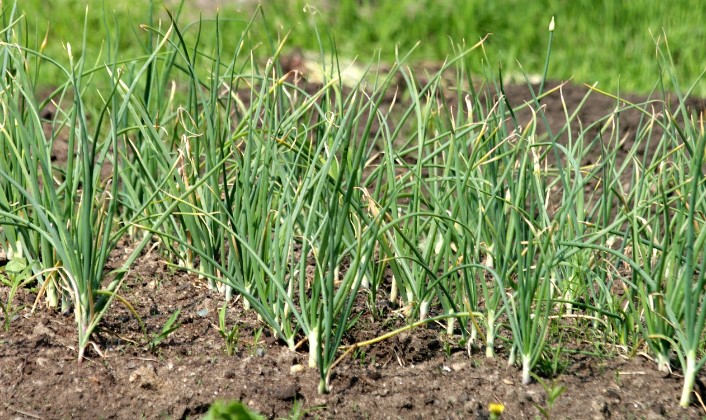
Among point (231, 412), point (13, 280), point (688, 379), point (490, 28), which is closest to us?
point (231, 412)

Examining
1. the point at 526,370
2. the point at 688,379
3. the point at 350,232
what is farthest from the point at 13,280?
the point at 688,379

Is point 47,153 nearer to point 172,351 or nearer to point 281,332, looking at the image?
point 172,351

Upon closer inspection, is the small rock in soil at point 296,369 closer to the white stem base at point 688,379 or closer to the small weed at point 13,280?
the small weed at point 13,280

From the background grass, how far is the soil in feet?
9.68

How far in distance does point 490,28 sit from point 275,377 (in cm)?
373

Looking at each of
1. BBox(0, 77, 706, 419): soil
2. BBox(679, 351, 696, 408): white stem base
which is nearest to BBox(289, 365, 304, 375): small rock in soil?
BBox(0, 77, 706, 419): soil

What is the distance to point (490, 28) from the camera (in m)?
5.51

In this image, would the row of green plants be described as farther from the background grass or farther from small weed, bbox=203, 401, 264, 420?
the background grass

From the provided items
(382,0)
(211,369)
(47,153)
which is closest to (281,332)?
(211,369)

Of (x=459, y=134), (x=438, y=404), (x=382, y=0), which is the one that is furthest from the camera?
(x=382, y=0)

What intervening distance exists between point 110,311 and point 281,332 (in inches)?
18.5

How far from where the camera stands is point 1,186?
2551mm

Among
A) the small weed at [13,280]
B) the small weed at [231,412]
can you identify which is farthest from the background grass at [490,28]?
the small weed at [231,412]

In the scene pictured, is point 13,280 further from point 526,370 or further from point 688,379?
point 688,379
